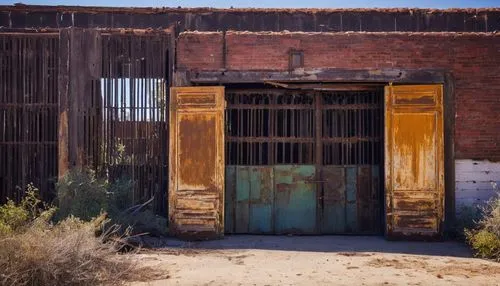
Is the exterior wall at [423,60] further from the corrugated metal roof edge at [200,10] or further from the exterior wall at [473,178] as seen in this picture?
the corrugated metal roof edge at [200,10]

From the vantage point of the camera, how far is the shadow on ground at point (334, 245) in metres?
8.66

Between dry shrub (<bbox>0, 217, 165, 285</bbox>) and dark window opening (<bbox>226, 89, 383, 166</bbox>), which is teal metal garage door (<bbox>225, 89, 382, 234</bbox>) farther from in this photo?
dry shrub (<bbox>0, 217, 165, 285</bbox>)

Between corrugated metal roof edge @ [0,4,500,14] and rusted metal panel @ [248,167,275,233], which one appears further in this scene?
corrugated metal roof edge @ [0,4,500,14]

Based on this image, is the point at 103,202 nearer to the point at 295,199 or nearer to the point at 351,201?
the point at 295,199

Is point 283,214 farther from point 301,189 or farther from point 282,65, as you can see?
point 282,65

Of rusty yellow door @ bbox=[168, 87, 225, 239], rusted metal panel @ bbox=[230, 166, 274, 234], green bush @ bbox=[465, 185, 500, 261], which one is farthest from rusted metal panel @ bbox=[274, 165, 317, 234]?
green bush @ bbox=[465, 185, 500, 261]

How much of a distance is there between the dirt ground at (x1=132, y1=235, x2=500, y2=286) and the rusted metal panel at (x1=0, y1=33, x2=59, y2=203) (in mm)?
3162

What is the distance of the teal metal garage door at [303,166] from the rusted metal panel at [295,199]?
0.06 feet

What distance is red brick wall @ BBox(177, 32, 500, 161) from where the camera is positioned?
9.66m

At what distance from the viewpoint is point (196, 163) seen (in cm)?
955

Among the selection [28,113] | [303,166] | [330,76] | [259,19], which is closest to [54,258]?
[28,113]

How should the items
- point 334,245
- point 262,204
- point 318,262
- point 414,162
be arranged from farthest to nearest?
1. point 262,204
2. point 414,162
3. point 334,245
4. point 318,262

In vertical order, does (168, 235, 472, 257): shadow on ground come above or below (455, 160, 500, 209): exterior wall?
below

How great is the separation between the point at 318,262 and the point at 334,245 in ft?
4.74
